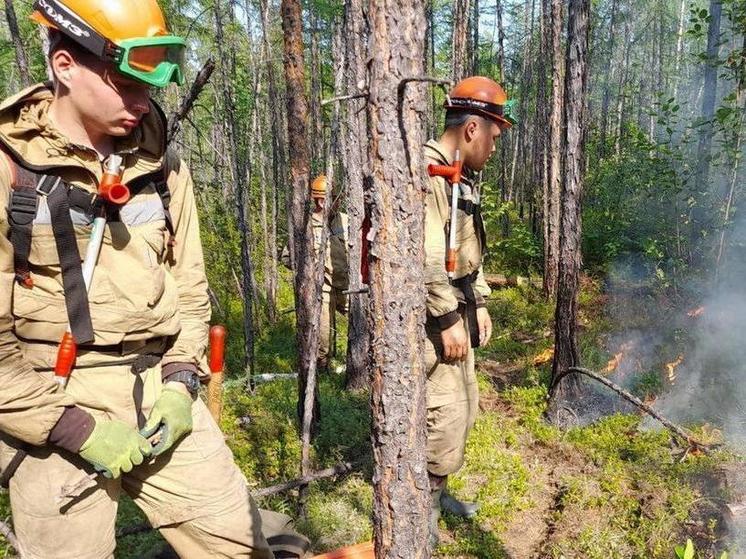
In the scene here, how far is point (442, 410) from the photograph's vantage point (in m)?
3.21

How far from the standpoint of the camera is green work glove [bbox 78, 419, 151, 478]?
6.14 ft

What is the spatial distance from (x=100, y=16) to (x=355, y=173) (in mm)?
3425

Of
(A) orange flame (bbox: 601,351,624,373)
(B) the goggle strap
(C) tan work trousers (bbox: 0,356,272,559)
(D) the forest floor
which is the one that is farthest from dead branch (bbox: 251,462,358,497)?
(A) orange flame (bbox: 601,351,624,373)

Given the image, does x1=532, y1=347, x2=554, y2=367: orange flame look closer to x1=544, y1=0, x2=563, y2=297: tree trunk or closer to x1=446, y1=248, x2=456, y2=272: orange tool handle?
x1=544, y1=0, x2=563, y2=297: tree trunk

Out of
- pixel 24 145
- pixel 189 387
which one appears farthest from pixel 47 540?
pixel 24 145

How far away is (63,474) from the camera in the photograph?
1.95m

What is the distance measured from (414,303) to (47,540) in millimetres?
1572

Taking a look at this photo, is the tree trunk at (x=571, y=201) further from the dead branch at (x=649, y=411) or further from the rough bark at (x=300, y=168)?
the rough bark at (x=300, y=168)

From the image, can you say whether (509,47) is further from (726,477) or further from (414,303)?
(414,303)

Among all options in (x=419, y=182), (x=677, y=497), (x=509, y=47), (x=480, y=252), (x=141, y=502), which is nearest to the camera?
(x=419, y=182)

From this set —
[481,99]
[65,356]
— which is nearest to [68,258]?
[65,356]

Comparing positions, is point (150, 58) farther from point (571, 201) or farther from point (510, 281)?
point (510, 281)

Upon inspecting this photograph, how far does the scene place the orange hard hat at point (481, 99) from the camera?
10.4 ft

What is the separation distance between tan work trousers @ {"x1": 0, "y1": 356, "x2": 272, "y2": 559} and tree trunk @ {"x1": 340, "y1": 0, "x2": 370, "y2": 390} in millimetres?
1326
